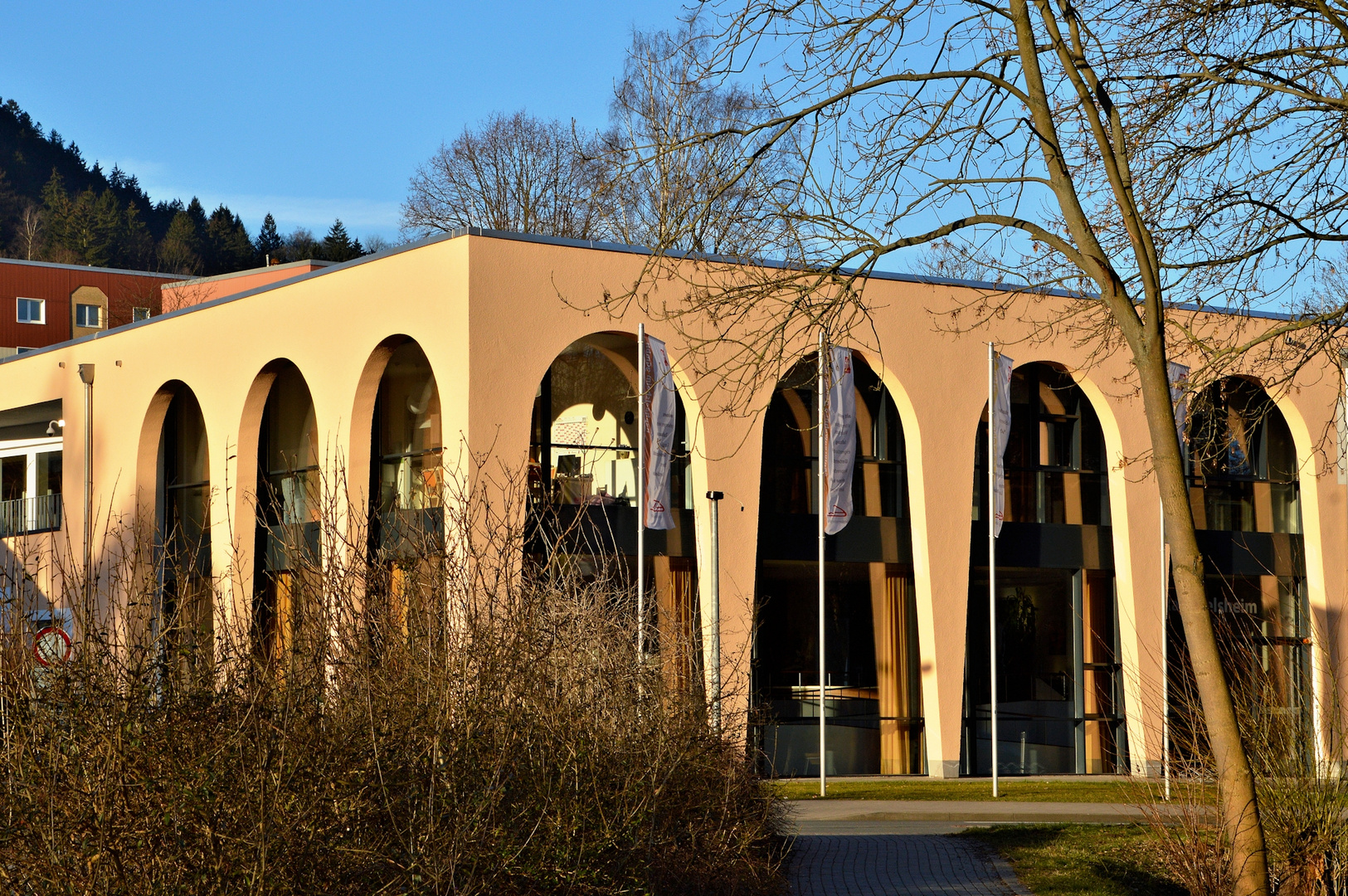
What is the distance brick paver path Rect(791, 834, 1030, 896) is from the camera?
38.1 feet

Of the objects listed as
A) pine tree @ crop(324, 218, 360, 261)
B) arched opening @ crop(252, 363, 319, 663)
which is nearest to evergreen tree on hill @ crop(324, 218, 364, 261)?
pine tree @ crop(324, 218, 360, 261)

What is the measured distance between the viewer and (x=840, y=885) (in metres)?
11.9

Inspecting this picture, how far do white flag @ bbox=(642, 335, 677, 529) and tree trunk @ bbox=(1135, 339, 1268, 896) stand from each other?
11772 millimetres

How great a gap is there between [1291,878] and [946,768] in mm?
13436

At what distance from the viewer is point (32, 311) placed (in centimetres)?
6406

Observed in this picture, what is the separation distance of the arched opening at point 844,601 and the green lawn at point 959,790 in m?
0.84

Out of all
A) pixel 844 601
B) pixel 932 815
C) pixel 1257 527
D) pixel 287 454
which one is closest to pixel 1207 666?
pixel 932 815

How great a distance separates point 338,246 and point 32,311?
22654mm

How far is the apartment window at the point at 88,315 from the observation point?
66.1 m

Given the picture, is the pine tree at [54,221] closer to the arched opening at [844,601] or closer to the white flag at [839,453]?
the arched opening at [844,601]

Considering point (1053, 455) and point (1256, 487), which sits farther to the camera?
point (1256, 487)

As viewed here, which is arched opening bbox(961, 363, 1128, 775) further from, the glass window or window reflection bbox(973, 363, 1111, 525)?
the glass window

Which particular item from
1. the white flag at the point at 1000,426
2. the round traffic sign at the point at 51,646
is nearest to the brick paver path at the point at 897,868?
the round traffic sign at the point at 51,646

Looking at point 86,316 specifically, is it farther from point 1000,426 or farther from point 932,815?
point 932,815
